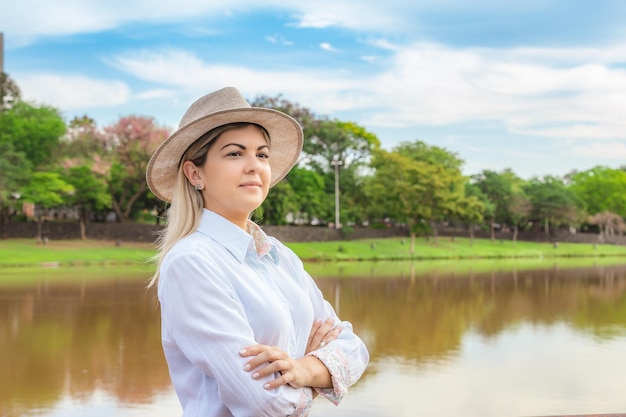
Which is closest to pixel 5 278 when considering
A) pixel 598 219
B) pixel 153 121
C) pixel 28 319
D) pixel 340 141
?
pixel 28 319

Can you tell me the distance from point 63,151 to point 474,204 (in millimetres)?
19505

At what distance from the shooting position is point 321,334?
7.21ft

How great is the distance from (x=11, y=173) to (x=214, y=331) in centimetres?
3006

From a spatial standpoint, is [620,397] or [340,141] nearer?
[620,397]

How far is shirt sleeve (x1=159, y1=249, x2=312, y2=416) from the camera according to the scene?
5.88 feet

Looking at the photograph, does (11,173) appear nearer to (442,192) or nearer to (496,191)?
(442,192)

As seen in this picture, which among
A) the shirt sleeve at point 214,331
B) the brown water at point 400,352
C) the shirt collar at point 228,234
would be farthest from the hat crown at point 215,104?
the brown water at point 400,352

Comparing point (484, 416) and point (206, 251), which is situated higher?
point (206, 251)

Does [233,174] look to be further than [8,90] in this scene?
No

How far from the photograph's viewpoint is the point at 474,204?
38.8 meters

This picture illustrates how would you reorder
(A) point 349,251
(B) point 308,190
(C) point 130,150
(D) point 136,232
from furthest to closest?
(B) point 308,190 → (A) point 349,251 → (C) point 130,150 → (D) point 136,232

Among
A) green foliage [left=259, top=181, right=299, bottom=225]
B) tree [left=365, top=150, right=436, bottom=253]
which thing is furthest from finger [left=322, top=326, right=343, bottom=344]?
tree [left=365, top=150, right=436, bottom=253]

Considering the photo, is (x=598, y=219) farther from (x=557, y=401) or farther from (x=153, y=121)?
(x=557, y=401)

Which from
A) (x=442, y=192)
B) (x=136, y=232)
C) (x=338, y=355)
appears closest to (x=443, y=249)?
(x=442, y=192)
